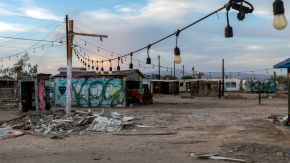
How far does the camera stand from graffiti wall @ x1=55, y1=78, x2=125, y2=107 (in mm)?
38062

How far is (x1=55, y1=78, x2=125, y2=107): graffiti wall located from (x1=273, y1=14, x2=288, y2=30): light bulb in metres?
28.4

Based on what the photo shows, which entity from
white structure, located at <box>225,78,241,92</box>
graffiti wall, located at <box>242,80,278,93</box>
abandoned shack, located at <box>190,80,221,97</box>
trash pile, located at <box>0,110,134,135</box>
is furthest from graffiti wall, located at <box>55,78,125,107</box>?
white structure, located at <box>225,78,241,92</box>

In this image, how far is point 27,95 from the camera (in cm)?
3177

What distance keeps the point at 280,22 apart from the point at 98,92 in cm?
2947

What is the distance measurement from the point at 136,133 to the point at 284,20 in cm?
1019

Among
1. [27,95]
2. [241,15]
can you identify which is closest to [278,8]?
[241,15]

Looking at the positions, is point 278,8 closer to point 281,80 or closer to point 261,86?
point 261,86

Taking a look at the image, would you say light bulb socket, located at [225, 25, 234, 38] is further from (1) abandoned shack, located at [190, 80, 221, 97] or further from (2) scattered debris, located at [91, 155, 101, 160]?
(1) abandoned shack, located at [190, 80, 221, 97]

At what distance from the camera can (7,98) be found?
48125 mm

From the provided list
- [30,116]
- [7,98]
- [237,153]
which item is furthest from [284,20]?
[7,98]

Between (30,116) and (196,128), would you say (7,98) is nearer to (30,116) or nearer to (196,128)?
(30,116)

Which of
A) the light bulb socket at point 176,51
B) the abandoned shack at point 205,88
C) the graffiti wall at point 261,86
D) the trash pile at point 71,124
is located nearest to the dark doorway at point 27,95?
the trash pile at point 71,124

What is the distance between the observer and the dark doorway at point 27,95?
31450 mm

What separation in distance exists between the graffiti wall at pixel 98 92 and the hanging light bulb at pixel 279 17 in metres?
28.4
